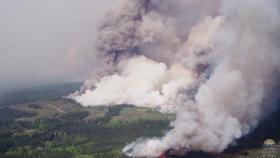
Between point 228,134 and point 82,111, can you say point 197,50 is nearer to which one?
point 82,111

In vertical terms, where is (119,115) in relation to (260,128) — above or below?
above

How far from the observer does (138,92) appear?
607 feet

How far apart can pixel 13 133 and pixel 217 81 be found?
113519 mm

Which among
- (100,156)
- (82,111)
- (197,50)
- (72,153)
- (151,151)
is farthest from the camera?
(82,111)

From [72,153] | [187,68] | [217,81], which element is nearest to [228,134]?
[217,81]

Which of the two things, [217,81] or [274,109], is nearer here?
[217,81]

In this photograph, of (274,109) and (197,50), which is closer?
(274,109)

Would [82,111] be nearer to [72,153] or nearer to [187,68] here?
[187,68]

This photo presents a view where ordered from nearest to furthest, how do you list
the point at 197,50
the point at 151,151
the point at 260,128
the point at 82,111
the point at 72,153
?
the point at 151,151 → the point at 260,128 → the point at 72,153 → the point at 197,50 → the point at 82,111

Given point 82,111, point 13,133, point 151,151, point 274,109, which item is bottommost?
point 151,151

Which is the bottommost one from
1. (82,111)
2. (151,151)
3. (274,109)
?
(151,151)

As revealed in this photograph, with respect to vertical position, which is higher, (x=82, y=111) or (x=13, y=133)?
(x=82, y=111)

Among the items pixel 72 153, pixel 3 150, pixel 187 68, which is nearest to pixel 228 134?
pixel 72 153

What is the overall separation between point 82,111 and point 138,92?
916 inches
